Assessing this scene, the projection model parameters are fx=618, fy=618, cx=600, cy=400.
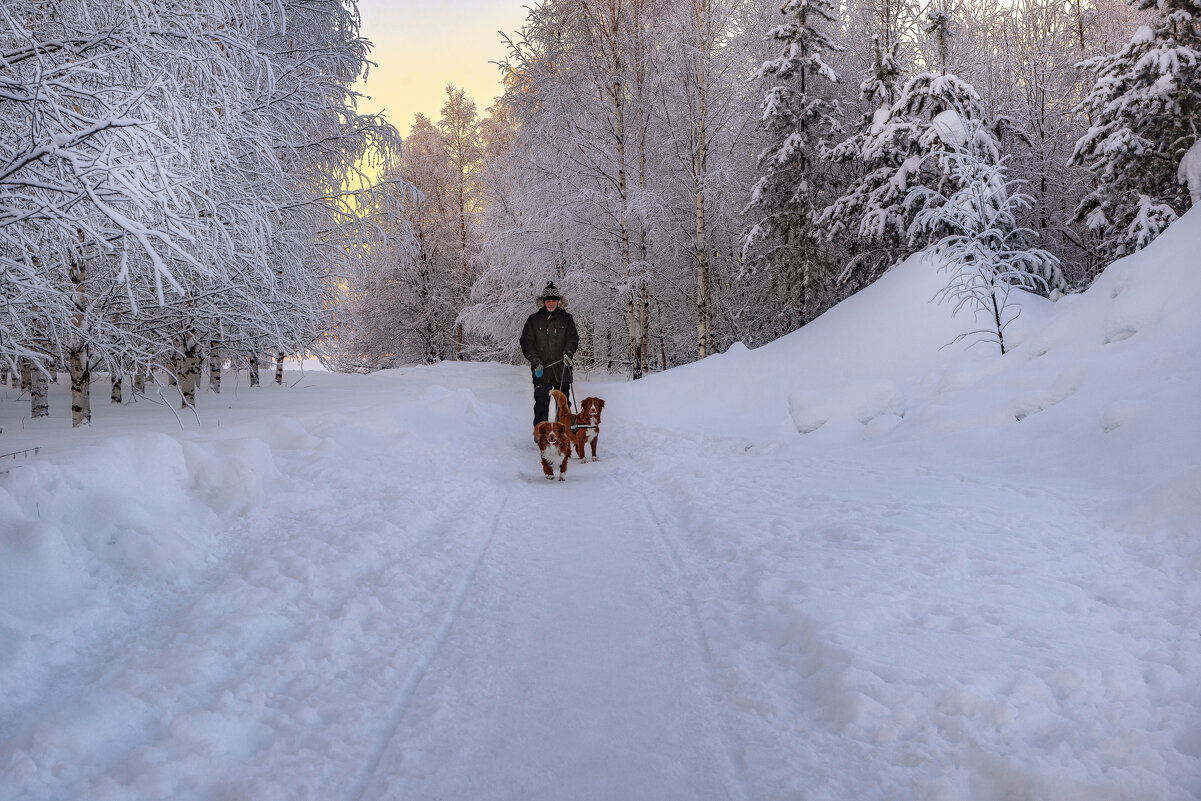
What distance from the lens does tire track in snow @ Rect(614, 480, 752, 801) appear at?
7.53 feet

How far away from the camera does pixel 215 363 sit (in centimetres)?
1136

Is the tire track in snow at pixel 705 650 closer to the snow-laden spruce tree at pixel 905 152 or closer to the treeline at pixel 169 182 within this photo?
the treeline at pixel 169 182

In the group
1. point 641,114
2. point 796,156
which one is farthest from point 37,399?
point 796,156

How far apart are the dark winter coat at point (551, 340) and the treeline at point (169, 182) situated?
113 inches

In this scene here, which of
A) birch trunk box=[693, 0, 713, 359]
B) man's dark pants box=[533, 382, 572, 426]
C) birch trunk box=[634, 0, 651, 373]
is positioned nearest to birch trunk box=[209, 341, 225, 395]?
man's dark pants box=[533, 382, 572, 426]

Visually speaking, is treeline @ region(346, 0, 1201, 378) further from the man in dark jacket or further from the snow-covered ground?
the snow-covered ground

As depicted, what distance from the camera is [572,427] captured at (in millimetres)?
8664

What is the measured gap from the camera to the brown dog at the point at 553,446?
7371 mm

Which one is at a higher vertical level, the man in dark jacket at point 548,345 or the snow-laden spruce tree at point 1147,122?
the snow-laden spruce tree at point 1147,122

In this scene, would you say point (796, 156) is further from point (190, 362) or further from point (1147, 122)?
point (190, 362)

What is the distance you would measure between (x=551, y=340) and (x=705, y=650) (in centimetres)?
721

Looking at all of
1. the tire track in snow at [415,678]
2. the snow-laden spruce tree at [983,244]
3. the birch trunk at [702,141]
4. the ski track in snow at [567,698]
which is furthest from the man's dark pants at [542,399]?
the birch trunk at [702,141]

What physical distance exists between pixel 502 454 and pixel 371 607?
5.33m

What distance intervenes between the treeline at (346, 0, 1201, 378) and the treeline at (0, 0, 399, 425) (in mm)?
1726
